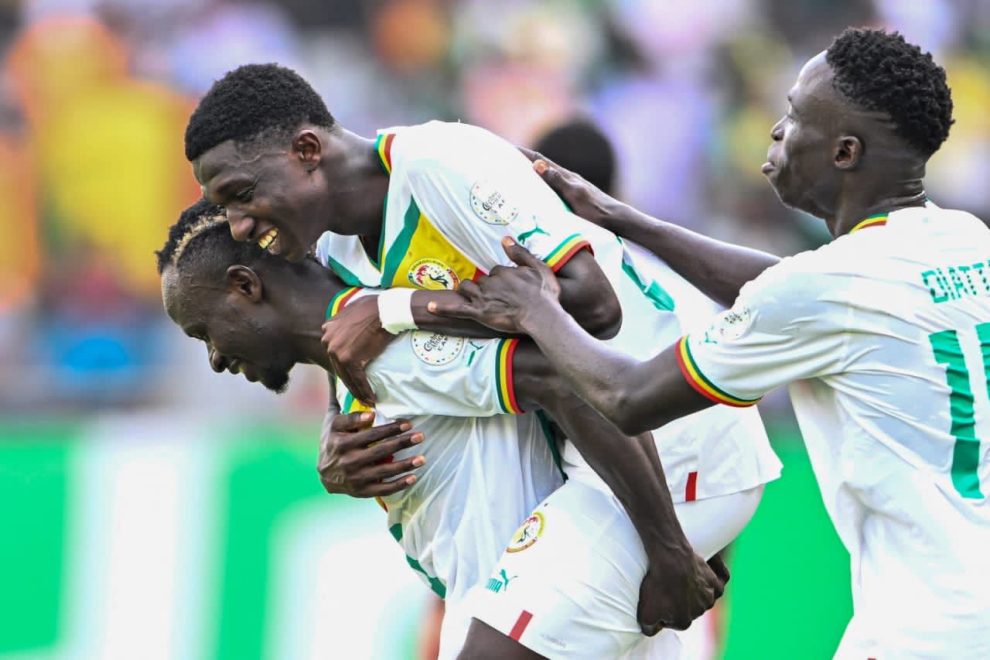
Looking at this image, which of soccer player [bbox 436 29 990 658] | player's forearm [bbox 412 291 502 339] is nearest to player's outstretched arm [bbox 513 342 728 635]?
player's forearm [bbox 412 291 502 339]

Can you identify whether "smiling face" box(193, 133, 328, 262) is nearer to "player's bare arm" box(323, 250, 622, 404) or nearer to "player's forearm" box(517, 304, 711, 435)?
"player's bare arm" box(323, 250, 622, 404)

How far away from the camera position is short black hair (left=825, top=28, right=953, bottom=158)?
11.3 feet

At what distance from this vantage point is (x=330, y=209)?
3926 mm

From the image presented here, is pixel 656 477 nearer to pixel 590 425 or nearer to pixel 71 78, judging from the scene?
pixel 590 425

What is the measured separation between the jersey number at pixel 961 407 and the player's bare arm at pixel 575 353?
0.52 meters

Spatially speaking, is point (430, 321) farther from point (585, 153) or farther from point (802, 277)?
point (585, 153)

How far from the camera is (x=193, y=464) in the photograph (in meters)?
7.25

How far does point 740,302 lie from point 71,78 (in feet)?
23.7

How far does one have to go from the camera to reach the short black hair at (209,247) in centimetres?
412

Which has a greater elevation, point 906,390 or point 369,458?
point 906,390

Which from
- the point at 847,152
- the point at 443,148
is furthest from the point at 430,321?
the point at 847,152

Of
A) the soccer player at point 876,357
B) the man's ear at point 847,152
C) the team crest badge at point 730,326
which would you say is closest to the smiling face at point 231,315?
the soccer player at point 876,357

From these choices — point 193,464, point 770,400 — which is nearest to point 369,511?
point 193,464

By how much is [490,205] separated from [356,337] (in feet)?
1.61
